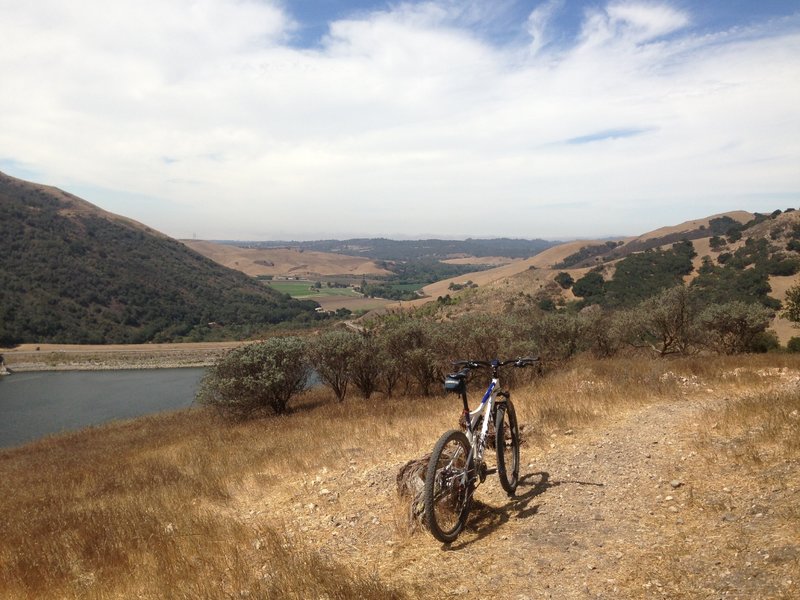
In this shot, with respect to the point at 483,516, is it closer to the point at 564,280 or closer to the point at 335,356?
the point at 335,356

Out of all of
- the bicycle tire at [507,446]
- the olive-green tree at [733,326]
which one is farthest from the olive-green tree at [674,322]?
the bicycle tire at [507,446]

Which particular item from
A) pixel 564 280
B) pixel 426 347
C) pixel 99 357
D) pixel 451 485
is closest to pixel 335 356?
pixel 426 347

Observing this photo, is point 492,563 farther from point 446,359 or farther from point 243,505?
point 446,359

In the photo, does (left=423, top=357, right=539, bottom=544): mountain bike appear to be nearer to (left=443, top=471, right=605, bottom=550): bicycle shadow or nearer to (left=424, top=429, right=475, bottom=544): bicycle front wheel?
(left=424, top=429, right=475, bottom=544): bicycle front wheel

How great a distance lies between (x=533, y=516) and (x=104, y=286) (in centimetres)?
10913

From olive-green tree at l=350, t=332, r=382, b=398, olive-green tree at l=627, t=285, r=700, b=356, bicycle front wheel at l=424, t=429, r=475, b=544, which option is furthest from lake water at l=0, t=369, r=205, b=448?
bicycle front wheel at l=424, t=429, r=475, b=544

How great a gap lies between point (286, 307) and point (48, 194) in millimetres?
89352

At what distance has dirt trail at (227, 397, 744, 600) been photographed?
13.2ft

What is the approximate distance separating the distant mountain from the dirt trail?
88.8 metres

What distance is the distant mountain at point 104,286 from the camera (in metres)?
80.9

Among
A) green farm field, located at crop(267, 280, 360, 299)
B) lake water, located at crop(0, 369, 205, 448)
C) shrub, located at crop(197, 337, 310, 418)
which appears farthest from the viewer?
green farm field, located at crop(267, 280, 360, 299)

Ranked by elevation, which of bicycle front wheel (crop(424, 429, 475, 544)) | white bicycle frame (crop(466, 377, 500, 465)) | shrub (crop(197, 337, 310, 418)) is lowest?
shrub (crop(197, 337, 310, 418))

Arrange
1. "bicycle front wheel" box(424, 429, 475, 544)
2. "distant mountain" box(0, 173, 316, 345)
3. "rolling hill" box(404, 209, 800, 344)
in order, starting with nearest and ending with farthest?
"bicycle front wheel" box(424, 429, 475, 544)
"rolling hill" box(404, 209, 800, 344)
"distant mountain" box(0, 173, 316, 345)

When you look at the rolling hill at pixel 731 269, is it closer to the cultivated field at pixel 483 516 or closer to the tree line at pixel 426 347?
the tree line at pixel 426 347
